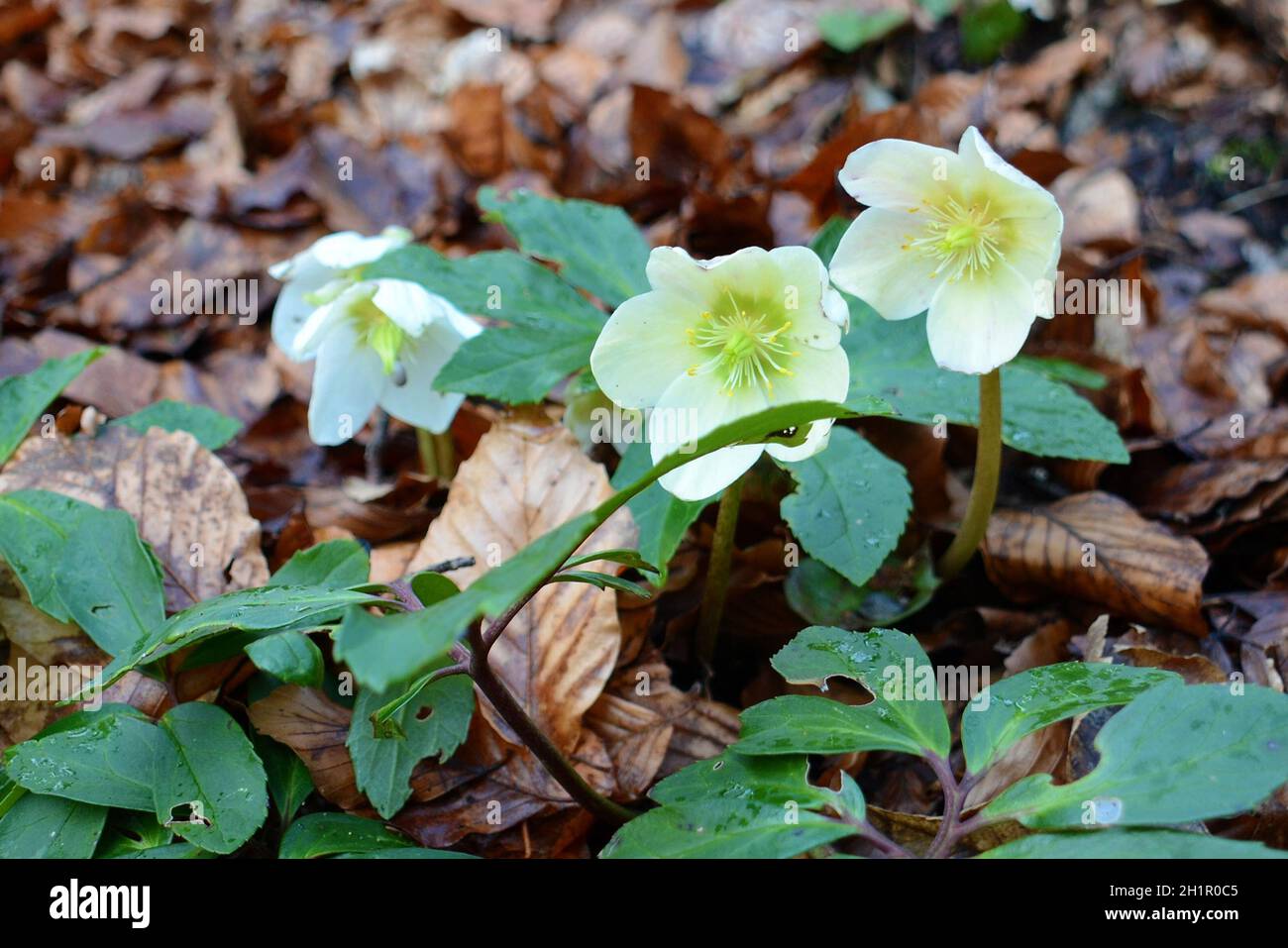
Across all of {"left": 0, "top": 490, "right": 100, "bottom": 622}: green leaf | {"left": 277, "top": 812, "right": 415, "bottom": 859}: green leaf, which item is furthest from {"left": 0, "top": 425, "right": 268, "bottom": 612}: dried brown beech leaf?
{"left": 277, "top": 812, "right": 415, "bottom": 859}: green leaf

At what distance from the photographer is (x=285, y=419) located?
242 centimetres

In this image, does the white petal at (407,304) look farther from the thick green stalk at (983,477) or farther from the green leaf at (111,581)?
the thick green stalk at (983,477)

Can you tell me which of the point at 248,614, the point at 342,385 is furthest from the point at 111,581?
the point at 342,385

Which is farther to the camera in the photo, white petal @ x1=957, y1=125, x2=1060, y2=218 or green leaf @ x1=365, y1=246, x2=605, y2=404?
green leaf @ x1=365, y1=246, x2=605, y2=404

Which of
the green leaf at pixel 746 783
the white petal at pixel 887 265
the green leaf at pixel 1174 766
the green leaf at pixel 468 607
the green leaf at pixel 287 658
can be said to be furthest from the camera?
the white petal at pixel 887 265

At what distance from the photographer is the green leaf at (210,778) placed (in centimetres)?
113

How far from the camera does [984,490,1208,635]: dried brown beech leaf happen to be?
1608mm

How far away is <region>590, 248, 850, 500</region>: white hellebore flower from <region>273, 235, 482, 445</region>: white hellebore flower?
0.48 meters

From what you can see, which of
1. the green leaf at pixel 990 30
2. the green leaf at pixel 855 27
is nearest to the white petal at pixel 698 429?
the green leaf at pixel 855 27

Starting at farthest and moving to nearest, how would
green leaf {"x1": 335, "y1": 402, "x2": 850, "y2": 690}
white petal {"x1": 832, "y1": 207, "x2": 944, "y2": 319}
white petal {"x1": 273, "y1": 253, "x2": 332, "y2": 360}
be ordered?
white petal {"x1": 273, "y1": 253, "x2": 332, "y2": 360} → white petal {"x1": 832, "y1": 207, "x2": 944, "y2": 319} → green leaf {"x1": 335, "y1": 402, "x2": 850, "y2": 690}

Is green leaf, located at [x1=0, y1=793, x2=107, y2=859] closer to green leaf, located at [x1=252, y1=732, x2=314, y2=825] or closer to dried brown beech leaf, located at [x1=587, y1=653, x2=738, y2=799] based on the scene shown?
green leaf, located at [x1=252, y1=732, x2=314, y2=825]

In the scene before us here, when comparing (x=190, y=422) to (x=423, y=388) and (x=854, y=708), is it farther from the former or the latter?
(x=854, y=708)

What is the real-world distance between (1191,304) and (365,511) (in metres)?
2.18

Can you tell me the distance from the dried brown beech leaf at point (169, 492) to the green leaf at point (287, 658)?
349 millimetres
